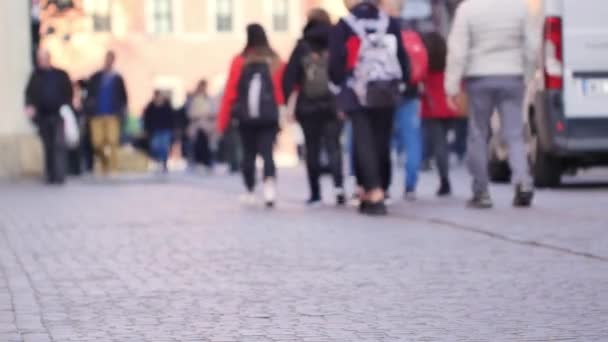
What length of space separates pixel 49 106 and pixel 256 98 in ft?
28.7

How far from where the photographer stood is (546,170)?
62.0 feet

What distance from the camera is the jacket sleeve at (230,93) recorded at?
58.7 ft

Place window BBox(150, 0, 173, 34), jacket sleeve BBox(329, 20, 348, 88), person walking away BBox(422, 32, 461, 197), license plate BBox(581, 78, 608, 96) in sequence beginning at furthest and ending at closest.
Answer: window BBox(150, 0, 173, 34) < person walking away BBox(422, 32, 461, 197) < license plate BBox(581, 78, 608, 96) < jacket sleeve BBox(329, 20, 348, 88)

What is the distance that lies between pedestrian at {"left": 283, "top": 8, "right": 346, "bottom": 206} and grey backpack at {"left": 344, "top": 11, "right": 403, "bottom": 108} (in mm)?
1316

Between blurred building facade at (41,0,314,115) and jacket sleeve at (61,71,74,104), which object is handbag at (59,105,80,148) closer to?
jacket sleeve at (61,71,74,104)

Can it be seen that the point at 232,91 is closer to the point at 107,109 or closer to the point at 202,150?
the point at 107,109

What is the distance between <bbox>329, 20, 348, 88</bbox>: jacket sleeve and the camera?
1575 centimetres

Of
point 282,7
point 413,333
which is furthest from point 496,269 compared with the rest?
point 282,7

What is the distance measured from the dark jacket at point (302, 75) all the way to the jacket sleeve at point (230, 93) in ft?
1.93

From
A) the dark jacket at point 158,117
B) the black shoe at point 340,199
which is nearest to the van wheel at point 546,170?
the black shoe at point 340,199

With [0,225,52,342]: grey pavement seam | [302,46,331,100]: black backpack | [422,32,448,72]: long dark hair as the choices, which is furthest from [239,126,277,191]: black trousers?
[0,225,52,342]: grey pavement seam

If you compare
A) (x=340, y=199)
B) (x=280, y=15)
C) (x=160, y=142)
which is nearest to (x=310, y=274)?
(x=340, y=199)

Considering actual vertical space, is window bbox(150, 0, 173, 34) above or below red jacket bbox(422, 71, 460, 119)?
below

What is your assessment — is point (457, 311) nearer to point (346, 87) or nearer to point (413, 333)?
point (413, 333)
